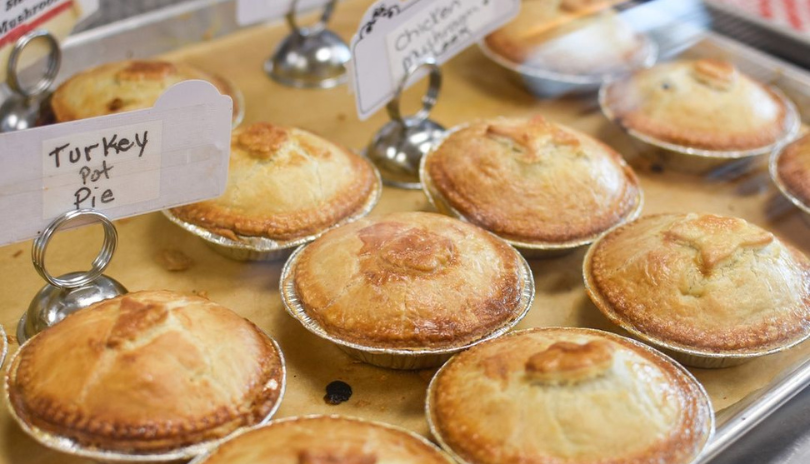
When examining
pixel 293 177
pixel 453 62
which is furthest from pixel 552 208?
pixel 453 62

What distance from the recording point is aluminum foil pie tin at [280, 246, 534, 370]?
2219 mm

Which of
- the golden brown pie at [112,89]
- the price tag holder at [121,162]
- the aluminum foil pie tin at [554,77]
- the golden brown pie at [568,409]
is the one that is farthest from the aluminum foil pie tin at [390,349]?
the aluminum foil pie tin at [554,77]

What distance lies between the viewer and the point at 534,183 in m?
2.86

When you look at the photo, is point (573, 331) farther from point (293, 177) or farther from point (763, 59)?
point (763, 59)

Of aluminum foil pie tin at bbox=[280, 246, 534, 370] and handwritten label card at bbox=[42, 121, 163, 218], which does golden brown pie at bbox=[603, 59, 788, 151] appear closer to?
aluminum foil pie tin at bbox=[280, 246, 534, 370]

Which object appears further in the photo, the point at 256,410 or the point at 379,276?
the point at 379,276

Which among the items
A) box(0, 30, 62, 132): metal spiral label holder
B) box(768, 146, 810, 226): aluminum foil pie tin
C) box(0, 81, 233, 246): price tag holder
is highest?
box(0, 81, 233, 246): price tag holder

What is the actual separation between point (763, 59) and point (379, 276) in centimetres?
265

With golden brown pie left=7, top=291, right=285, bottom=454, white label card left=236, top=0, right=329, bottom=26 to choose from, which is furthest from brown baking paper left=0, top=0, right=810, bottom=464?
white label card left=236, top=0, right=329, bottom=26

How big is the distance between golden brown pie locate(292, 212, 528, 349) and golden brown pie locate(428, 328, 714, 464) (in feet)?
0.72

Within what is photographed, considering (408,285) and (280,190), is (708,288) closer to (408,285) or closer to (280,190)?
(408,285)

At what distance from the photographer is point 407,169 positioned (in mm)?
3242

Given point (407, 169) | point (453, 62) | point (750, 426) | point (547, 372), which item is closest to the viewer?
point (547, 372)

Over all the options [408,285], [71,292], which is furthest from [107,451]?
[408,285]
